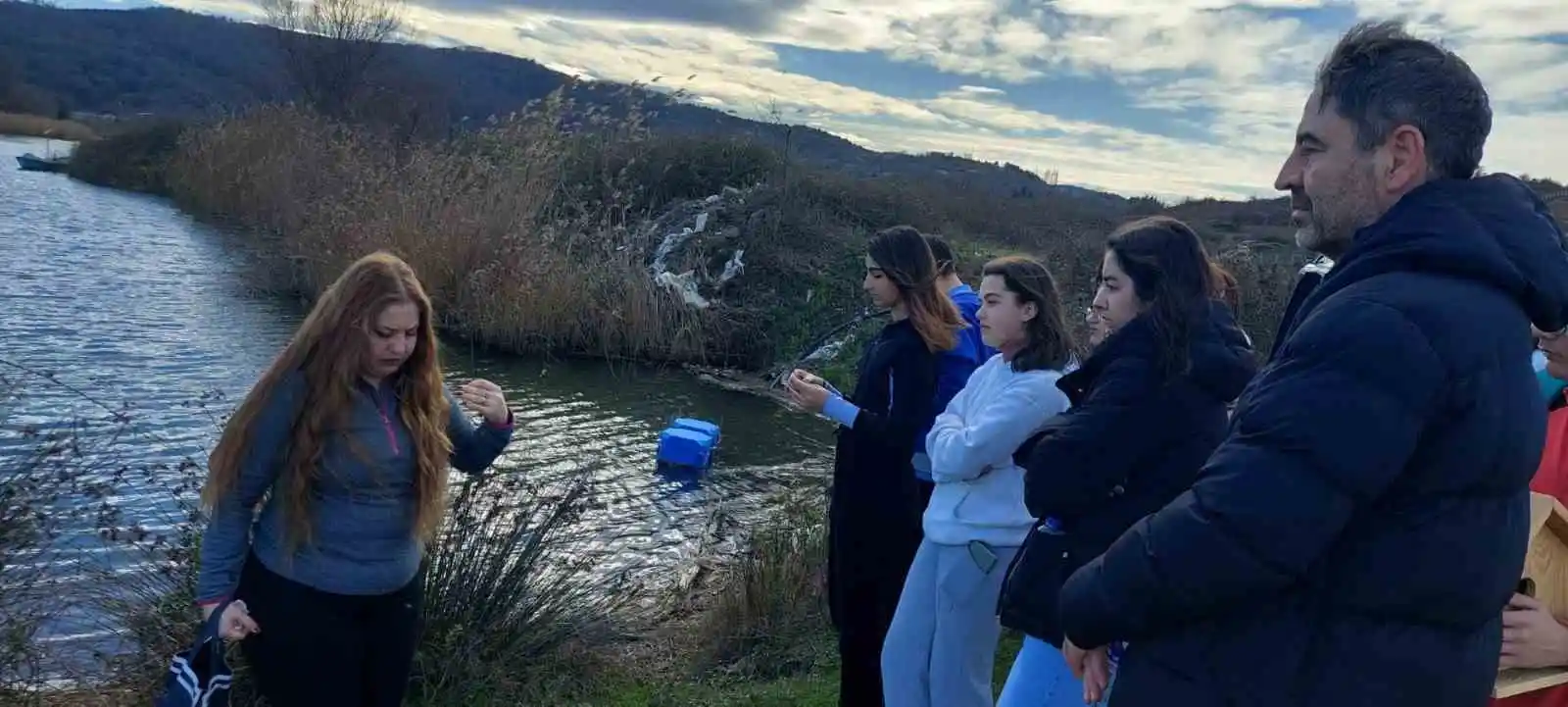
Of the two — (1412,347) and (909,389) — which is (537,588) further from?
(1412,347)

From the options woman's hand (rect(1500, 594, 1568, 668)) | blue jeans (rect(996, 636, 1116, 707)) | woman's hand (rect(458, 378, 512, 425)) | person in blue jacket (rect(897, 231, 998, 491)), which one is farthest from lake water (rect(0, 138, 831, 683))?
woman's hand (rect(1500, 594, 1568, 668))

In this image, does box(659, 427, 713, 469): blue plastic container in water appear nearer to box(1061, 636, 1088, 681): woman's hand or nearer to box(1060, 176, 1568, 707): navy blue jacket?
box(1061, 636, 1088, 681): woman's hand

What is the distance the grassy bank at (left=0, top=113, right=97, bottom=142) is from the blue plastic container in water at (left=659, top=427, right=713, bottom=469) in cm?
4692

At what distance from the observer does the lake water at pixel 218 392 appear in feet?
24.8

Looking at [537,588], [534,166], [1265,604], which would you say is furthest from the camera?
[534,166]

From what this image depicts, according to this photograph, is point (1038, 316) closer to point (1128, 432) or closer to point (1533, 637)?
point (1128, 432)

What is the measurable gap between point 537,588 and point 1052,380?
2.95m

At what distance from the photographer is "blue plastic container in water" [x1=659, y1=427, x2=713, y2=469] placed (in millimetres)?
9969

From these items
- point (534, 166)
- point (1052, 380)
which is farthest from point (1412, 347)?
point (534, 166)

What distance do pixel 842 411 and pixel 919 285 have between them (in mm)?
543

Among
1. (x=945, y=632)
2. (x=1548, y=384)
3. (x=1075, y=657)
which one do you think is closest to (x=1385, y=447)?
(x=1075, y=657)

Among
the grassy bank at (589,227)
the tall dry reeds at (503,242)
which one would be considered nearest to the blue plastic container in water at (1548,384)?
the grassy bank at (589,227)

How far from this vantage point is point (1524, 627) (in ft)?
6.66

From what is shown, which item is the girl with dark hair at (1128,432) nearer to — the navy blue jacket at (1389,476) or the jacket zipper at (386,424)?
the navy blue jacket at (1389,476)
